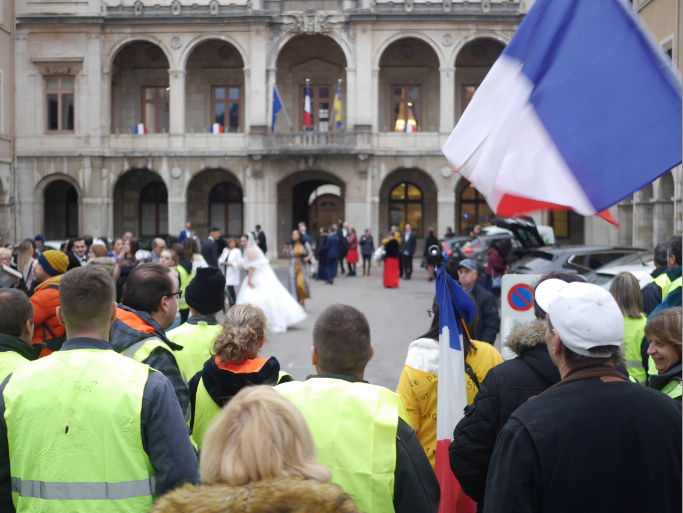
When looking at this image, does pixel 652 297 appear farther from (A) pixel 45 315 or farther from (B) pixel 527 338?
(A) pixel 45 315

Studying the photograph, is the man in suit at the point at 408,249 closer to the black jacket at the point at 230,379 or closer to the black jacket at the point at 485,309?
the black jacket at the point at 485,309

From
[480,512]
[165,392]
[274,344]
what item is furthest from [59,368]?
[274,344]

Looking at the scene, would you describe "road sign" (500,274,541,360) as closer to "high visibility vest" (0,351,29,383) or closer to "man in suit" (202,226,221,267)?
"high visibility vest" (0,351,29,383)

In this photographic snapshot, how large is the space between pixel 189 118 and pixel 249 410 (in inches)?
1322

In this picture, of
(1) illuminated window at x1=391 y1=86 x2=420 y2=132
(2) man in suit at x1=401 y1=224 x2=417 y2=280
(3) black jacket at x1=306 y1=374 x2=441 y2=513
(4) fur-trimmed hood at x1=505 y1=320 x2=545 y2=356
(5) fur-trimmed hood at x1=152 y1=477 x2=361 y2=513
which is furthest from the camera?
(1) illuminated window at x1=391 y1=86 x2=420 y2=132

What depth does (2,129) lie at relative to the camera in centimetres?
2958

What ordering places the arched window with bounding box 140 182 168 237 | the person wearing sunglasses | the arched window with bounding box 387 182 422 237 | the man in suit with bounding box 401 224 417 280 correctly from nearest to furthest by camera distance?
the person wearing sunglasses, the man in suit with bounding box 401 224 417 280, the arched window with bounding box 387 182 422 237, the arched window with bounding box 140 182 168 237

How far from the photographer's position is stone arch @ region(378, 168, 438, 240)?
3391 cm

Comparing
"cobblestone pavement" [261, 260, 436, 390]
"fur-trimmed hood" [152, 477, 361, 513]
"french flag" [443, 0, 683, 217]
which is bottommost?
"cobblestone pavement" [261, 260, 436, 390]

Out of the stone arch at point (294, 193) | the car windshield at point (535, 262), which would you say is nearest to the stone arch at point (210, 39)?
the stone arch at point (294, 193)

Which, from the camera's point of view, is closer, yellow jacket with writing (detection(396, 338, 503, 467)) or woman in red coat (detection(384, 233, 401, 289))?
yellow jacket with writing (detection(396, 338, 503, 467))

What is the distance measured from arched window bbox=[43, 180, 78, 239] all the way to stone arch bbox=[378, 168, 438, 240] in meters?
15.8

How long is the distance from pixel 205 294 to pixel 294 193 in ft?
98.4

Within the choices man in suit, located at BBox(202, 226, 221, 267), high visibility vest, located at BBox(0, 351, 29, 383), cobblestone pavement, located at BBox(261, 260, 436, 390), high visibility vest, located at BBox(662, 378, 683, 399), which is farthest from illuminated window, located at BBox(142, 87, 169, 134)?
high visibility vest, located at BBox(662, 378, 683, 399)
